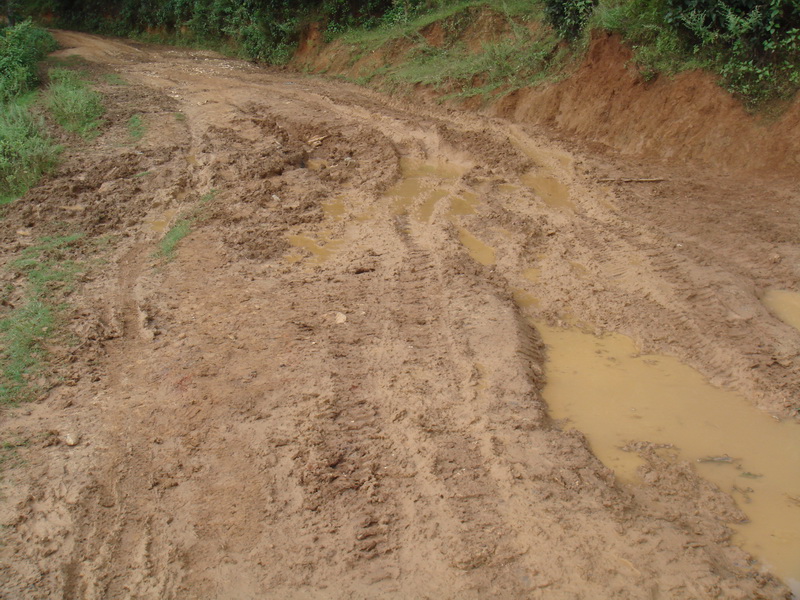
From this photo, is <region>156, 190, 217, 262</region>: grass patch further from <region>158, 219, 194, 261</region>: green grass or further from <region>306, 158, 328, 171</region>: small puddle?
<region>306, 158, 328, 171</region>: small puddle

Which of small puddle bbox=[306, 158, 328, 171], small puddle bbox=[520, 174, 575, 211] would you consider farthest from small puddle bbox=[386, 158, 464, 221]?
small puddle bbox=[306, 158, 328, 171]

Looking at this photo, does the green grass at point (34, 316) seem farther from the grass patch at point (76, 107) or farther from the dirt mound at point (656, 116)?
the dirt mound at point (656, 116)

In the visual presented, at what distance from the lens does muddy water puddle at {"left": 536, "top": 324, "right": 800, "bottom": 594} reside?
3680 millimetres

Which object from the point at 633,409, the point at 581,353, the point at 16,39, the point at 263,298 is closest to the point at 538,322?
the point at 581,353

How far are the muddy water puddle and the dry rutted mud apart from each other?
16 cm

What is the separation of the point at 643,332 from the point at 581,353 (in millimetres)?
584

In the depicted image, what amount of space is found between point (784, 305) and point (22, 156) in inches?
357

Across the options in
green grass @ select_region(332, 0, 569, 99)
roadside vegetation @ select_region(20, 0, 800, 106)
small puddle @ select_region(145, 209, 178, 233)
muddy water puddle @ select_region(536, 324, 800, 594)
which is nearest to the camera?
muddy water puddle @ select_region(536, 324, 800, 594)

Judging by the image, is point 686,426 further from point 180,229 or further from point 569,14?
point 569,14

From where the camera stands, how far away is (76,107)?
1130 centimetres

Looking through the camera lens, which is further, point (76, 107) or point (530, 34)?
point (530, 34)

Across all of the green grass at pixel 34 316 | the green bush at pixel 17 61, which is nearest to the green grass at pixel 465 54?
the green bush at pixel 17 61

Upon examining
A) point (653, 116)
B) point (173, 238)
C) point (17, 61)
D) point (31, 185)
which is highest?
point (653, 116)

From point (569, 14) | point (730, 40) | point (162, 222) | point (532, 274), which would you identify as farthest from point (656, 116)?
point (162, 222)
